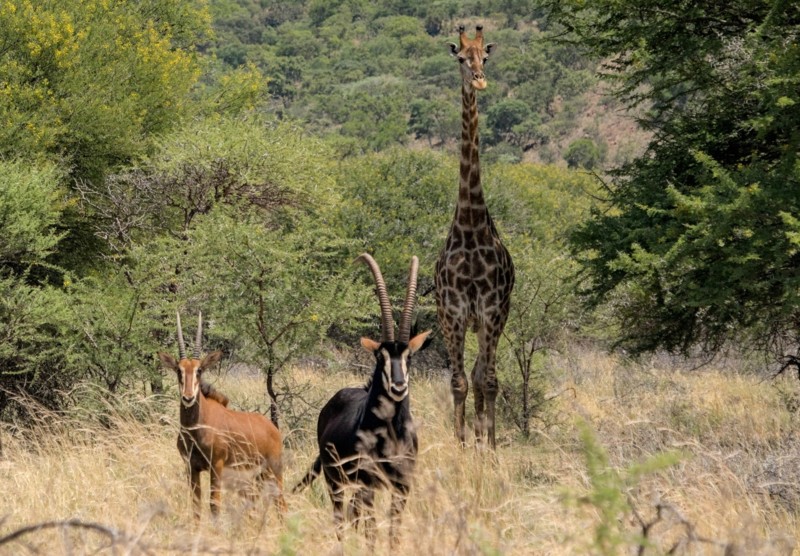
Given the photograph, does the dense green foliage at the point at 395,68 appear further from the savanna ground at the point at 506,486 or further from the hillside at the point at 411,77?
the savanna ground at the point at 506,486

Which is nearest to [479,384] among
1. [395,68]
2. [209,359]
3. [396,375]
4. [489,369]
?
[489,369]

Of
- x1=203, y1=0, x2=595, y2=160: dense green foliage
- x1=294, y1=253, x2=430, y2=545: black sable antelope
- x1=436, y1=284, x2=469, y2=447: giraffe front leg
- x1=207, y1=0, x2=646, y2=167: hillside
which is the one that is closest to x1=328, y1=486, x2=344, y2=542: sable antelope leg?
x1=294, y1=253, x2=430, y2=545: black sable antelope

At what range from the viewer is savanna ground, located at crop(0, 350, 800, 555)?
4422mm

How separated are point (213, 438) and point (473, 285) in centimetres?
363

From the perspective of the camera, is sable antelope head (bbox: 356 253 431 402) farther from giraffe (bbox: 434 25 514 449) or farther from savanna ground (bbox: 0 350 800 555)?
giraffe (bbox: 434 25 514 449)

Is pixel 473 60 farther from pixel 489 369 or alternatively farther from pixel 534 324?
pixel 534 324

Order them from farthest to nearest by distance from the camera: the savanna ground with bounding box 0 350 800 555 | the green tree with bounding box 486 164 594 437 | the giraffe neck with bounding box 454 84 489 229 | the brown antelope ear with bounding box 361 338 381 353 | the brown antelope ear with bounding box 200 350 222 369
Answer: the green tree with bounding box 486 164 594 437 < the giraffe neck with bounding box 454 84 489 229 < the brown antelope ear with bounding box 200 350 222 369 < the brown antelope ear with bounding box 361 338 381 353 < the savanna ground with bounding box 0 350 800 555

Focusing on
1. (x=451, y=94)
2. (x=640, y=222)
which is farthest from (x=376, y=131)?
(x=640, y=222)

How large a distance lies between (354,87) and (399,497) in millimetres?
78421

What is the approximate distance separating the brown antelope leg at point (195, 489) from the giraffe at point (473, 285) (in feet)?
10.5

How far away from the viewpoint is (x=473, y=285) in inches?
415

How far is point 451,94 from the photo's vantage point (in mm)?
79750

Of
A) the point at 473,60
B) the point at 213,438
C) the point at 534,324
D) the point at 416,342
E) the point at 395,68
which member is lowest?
the point at 395,68

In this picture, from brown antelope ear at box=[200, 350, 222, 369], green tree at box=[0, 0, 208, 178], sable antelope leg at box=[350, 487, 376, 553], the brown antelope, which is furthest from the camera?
green tree at box=[0, 0, 208, 178]
